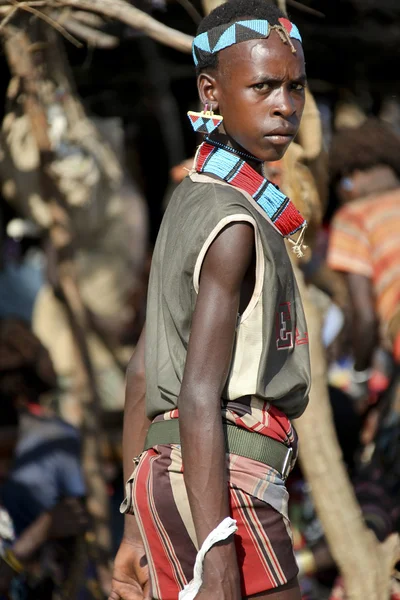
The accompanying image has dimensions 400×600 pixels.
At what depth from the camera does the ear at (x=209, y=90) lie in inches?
90.4

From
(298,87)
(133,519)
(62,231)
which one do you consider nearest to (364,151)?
(62,231)

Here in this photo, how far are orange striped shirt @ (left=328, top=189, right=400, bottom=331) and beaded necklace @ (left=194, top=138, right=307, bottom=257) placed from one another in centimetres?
269

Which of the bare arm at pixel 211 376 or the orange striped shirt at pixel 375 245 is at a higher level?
the bare arm at pixel 211 376

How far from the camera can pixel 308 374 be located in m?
2.26

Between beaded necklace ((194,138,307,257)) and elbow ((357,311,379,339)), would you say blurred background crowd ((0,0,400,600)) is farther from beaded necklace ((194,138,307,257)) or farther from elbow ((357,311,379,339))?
beaded necklace ((194,138,307,257))

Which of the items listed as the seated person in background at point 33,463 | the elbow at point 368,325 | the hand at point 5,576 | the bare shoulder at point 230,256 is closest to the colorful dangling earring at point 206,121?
the bare shoulder at point 230,256

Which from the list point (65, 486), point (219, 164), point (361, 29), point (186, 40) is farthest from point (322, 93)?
point (219, 164)

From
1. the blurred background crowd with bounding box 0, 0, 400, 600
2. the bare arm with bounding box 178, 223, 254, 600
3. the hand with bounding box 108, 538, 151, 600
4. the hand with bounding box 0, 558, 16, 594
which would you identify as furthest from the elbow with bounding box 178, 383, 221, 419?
the hand with bounding box 0, 558, 16, 594

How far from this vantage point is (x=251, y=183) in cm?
223

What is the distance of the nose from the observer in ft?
7.32

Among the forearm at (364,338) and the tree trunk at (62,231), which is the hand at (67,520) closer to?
the tree trunk at (62,231)

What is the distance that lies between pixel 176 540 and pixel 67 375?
4.45m

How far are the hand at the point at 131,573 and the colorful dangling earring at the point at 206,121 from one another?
989 millimetres

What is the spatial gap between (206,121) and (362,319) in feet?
11.8
